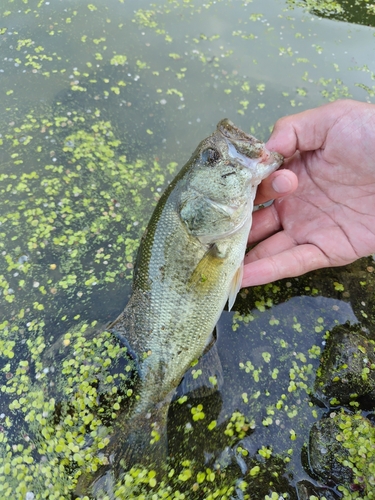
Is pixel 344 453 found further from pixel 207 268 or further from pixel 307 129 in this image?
pixel 307 129

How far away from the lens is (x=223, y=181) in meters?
2.37

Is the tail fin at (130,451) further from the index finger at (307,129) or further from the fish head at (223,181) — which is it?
the index finger at (307,129)

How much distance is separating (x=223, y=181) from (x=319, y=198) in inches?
44.2

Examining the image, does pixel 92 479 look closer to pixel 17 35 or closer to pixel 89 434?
pixel 89 434

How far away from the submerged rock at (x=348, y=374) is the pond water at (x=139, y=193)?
11 centimetres

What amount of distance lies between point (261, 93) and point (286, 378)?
131 inches

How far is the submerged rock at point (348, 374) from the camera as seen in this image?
2674 millimetres

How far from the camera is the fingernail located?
8.25ft

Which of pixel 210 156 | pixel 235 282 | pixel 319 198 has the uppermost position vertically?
pixel 210 156

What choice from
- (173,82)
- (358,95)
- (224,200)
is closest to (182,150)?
(173,82)

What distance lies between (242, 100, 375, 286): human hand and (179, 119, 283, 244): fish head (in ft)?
0.99

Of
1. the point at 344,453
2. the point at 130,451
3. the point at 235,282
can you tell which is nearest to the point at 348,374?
the point at 344,453

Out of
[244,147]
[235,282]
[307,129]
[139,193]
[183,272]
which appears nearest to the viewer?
[244,147]

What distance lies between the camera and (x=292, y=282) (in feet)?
10.5
